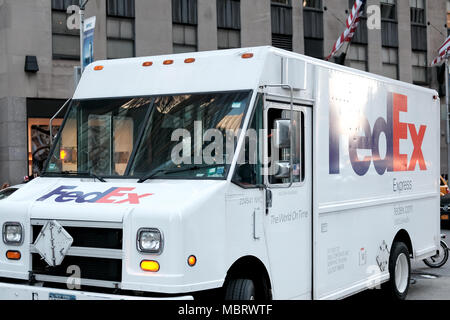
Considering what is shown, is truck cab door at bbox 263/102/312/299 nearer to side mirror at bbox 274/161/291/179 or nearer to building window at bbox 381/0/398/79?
side mirror at bbox 274/161/291/179

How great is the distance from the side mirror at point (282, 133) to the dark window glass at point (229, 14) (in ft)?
81.1

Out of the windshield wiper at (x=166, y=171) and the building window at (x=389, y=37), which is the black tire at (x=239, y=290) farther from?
the building window at (x=389, y=37)

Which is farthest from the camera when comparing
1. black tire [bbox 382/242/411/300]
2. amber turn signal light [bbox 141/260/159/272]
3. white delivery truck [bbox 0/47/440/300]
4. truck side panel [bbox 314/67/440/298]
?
black tire [bbox 382/242/411/300]

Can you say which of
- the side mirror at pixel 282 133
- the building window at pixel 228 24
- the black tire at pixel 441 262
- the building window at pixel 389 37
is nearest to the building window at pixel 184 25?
the building window at pixel 228 24

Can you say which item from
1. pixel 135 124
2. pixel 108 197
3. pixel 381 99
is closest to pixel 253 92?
pixel 135 124

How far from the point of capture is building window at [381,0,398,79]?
3741 centimetres

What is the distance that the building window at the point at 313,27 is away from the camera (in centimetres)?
3369

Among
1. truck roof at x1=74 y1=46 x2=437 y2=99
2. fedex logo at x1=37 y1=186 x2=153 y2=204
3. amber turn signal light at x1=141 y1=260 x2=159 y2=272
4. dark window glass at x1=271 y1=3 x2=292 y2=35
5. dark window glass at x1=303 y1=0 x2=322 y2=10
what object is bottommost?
amber turn signal light at x1=141 y1=260 x2=159 y2=272

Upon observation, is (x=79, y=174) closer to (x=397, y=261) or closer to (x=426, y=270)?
(x=397, y=261)

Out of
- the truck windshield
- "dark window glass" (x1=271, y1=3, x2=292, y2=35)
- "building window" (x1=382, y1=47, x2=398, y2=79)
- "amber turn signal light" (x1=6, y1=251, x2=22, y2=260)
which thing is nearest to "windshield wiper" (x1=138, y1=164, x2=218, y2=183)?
the truck windshield

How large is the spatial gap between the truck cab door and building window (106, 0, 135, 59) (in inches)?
847

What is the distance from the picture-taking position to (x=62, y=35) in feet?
88.3

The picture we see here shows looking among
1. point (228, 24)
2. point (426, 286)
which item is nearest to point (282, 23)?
point (228, 24)
